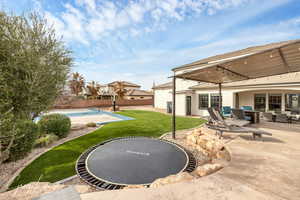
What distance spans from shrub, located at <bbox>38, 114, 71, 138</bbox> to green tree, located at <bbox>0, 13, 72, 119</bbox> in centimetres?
150

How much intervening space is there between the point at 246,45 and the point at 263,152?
17.2 m

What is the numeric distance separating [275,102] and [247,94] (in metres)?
2.37

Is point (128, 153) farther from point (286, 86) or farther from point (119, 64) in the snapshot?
point (119, 64)

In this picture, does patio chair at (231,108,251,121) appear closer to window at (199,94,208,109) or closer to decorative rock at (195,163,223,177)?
decorative rock at (195,163,223,177)

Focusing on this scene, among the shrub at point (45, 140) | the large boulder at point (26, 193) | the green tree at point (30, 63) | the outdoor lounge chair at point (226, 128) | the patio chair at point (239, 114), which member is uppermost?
the green tree at point (30, 63)

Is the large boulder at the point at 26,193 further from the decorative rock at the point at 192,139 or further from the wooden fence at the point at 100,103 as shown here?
the wooden fence at the point at 100,103

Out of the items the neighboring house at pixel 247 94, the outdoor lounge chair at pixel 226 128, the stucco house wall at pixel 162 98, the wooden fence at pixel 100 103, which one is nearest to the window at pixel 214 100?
the neighboring house at pixel 247 94

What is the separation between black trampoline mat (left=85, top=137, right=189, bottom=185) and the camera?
11.1 ft

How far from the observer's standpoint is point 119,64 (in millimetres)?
25781

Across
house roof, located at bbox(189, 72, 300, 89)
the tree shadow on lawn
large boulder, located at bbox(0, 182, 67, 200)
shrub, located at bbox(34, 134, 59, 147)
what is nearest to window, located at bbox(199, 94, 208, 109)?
house roof, located at bbox(189, 72, 300, 89)

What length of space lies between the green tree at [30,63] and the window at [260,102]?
56.5ft

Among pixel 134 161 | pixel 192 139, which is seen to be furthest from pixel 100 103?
pixel 134 161

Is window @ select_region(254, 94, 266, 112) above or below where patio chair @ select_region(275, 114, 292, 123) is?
above

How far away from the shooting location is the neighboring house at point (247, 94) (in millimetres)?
10648
